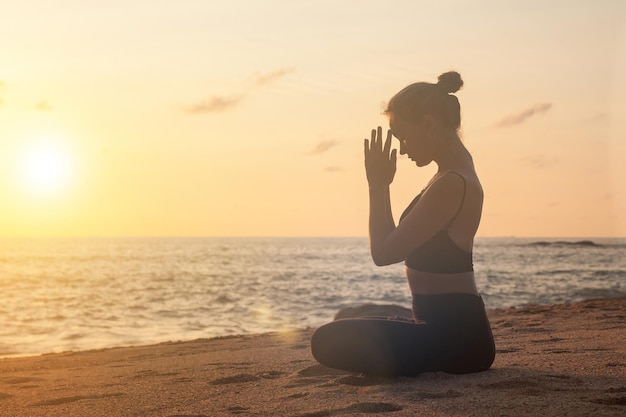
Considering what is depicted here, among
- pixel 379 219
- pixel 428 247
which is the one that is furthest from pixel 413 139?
pixel 428 247

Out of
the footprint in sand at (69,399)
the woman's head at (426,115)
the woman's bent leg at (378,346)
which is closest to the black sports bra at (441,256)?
the woman's head at (426,115)

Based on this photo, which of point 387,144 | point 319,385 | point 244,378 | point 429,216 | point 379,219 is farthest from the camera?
point 244,378

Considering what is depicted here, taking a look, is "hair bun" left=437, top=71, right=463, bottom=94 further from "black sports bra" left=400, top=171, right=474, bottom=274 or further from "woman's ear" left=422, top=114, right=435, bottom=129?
"black sports bra" left=400, top=171, right=474, bottom=274

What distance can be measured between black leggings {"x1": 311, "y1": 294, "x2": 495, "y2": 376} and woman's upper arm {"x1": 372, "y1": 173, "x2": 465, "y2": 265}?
444 millimetres

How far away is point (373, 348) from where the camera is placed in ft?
14.9

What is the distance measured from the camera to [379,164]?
445 cm

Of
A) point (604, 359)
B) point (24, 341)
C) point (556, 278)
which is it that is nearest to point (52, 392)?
point (604, 359)

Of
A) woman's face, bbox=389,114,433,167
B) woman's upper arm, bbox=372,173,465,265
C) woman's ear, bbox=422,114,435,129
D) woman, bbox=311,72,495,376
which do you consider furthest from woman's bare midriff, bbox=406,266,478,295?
woman's ear, bbox=422,114,435,129

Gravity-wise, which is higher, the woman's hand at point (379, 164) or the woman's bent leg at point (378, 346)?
the woman's hand at point (379, 164)

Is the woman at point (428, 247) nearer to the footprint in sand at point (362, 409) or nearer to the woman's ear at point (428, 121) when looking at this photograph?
the woman's ear at point (428, 121)

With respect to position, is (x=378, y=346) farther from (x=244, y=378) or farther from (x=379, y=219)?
(x=244, y=378)

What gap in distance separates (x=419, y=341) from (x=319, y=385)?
2.56 ft

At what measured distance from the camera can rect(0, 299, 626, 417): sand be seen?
3.82 metres

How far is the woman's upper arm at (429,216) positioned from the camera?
→ 13.5 feet
